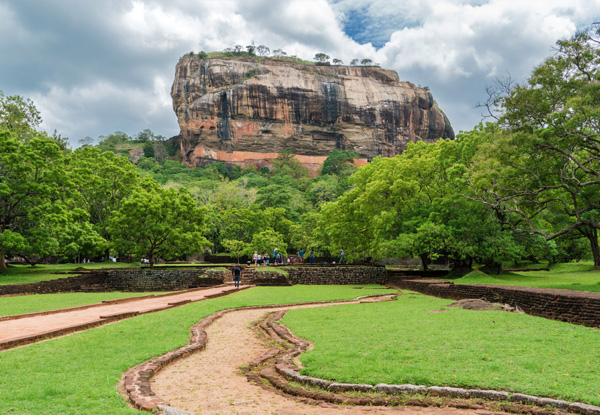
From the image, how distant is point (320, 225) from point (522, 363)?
2951cm

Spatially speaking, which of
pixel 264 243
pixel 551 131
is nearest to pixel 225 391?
pixel 551 131

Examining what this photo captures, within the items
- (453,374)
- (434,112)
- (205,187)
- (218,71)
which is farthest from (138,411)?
(434,112)

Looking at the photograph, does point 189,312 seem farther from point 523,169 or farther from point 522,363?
point 523,169

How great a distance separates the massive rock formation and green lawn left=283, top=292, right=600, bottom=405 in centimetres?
8979

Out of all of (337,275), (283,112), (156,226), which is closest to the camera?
(156,226)

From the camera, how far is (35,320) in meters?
10.7

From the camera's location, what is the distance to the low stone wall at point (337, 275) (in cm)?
2780

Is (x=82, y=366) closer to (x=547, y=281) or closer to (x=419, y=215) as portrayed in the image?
(x=547, y=281)

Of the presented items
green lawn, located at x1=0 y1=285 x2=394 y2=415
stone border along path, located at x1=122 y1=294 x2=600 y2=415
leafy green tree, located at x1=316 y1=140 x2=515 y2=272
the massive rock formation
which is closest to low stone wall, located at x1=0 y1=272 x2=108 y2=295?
green lawn, located at x1=0 y1=285 x2=394 y2=415

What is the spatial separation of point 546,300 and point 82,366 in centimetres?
1070

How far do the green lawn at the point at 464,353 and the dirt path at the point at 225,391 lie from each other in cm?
63

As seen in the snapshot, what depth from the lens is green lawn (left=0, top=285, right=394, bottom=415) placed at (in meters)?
4.53

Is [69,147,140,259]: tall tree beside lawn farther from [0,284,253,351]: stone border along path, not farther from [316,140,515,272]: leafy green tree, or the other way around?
[0,284,253,351]: stone border along path

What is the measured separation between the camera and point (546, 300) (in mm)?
11086
